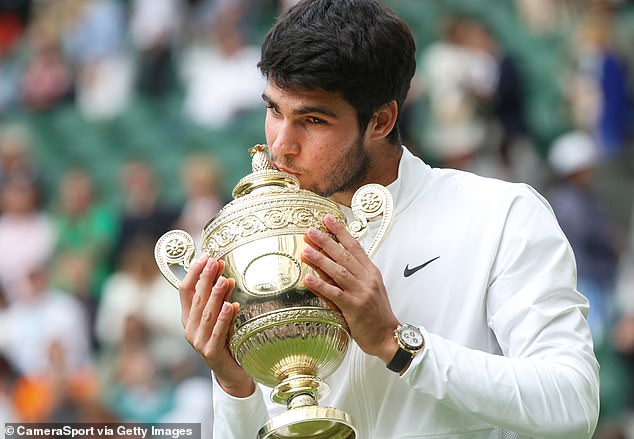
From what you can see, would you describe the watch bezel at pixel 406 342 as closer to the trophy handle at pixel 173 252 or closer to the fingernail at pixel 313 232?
the fingernail at pixel 313 232

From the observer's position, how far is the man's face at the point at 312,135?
122 inches

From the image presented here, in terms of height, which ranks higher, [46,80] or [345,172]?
[345,172]

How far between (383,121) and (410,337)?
0.71 meters

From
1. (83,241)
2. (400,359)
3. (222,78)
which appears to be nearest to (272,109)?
(400,359)

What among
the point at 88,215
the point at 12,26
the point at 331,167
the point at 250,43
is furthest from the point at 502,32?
the point at 331,167

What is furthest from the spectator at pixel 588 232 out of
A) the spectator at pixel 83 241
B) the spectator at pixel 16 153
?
the spectator at pixel 16 153

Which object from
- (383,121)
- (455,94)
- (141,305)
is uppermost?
(383,121)

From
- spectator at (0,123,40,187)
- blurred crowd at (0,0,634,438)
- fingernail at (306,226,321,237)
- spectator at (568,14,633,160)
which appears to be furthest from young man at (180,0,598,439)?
spectator at (0,123,40,187)

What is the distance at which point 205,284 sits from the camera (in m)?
2.82

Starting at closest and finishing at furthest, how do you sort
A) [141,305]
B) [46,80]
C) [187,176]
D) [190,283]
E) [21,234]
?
[190,283], [141,305], [187,176], [21,234], [46,80]

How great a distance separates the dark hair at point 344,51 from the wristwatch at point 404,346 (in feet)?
2.07

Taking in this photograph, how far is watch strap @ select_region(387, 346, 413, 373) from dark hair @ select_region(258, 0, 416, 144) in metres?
0.67

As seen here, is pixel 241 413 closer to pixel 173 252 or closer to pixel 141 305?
pixel 173 252

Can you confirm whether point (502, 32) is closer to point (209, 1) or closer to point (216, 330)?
point (209, 1)
